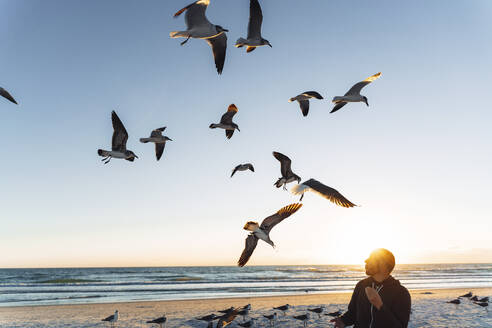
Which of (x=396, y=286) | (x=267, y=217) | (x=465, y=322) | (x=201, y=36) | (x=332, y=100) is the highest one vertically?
(x=201, y=36)

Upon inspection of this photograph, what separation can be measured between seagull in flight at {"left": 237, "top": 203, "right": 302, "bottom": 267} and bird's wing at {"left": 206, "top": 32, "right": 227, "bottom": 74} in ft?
11.5

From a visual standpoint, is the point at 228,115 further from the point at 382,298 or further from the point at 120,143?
the point at 382,298

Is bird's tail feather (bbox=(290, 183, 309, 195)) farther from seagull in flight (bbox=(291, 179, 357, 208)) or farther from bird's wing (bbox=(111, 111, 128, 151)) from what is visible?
bird's wing (bbox=(111, 111, 128, 151))

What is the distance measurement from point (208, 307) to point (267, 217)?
481 inches

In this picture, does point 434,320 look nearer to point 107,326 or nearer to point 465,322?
point 465,322

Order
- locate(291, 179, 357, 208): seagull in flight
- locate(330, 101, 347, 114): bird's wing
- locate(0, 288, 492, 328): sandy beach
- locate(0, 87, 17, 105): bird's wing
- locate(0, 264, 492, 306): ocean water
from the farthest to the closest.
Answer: locate(0, 264, 492, 306): ocean water < locate(0, 288, 492, 328): sandy beach < locate(330, 101, 347, 114): bird's wing < locate(0, 87, 17, 105): bird's wing < locate(291, 179, 357, 208): seagull in flight

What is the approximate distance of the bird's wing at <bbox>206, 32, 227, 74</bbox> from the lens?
7688 millimetres

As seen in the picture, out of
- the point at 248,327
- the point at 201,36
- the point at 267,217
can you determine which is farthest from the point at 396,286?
the point at 248,327

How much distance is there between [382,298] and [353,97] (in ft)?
20.1

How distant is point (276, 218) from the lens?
5.40 metres

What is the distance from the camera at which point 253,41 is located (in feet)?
25.8

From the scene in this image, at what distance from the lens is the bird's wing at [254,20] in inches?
306

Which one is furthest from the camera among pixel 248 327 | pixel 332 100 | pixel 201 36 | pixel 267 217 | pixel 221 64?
pixel 248 327

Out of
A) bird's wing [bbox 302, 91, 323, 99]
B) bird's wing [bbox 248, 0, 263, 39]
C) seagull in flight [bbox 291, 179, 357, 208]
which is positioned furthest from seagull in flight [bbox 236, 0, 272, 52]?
seagull in flight [bbox 291, 179, 357, 208]
